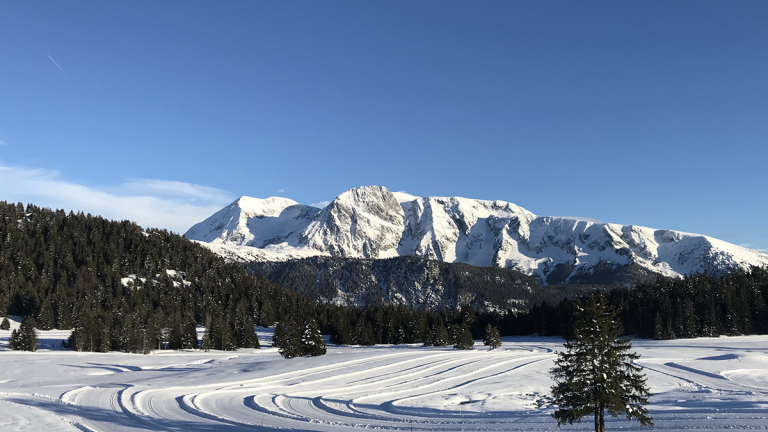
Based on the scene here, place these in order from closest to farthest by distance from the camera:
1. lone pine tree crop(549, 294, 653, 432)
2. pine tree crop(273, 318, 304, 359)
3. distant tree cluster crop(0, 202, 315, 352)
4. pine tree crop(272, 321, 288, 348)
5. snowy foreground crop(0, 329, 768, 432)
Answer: lone pine tree crop(549, 294, 653, 432)
snowy foreground crop(0, 329, 768, 432)
pine tree crop(273, 318, 304, 359)
pine tree crop(272, 321, 288, 348)
distant tree cluster crop(0, 202, 315, 352)

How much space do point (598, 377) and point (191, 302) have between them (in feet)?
415

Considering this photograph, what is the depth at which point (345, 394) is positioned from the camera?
37531mm

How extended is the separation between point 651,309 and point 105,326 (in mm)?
109415

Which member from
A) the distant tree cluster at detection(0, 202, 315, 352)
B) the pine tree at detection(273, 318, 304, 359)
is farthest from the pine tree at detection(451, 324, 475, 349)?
the distant tree cluster at detection(0, 202, 315, 352)

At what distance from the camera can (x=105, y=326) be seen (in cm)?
8481

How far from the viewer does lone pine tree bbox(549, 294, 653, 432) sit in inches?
841

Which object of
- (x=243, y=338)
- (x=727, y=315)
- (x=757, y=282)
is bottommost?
(x=243, y=338)

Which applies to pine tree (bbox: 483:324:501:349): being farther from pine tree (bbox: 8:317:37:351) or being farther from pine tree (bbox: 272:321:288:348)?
pine tree (bbox: 8:317:37:351)

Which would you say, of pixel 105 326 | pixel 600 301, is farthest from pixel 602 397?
pixel 105 326

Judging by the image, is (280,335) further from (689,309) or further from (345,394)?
(689,309)

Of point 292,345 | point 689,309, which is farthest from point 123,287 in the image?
point 689,309

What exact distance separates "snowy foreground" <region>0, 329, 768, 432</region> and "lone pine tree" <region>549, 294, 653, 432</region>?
3757mm

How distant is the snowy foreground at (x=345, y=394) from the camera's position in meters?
26.5

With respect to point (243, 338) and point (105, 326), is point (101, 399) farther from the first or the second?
point (243, 338)
